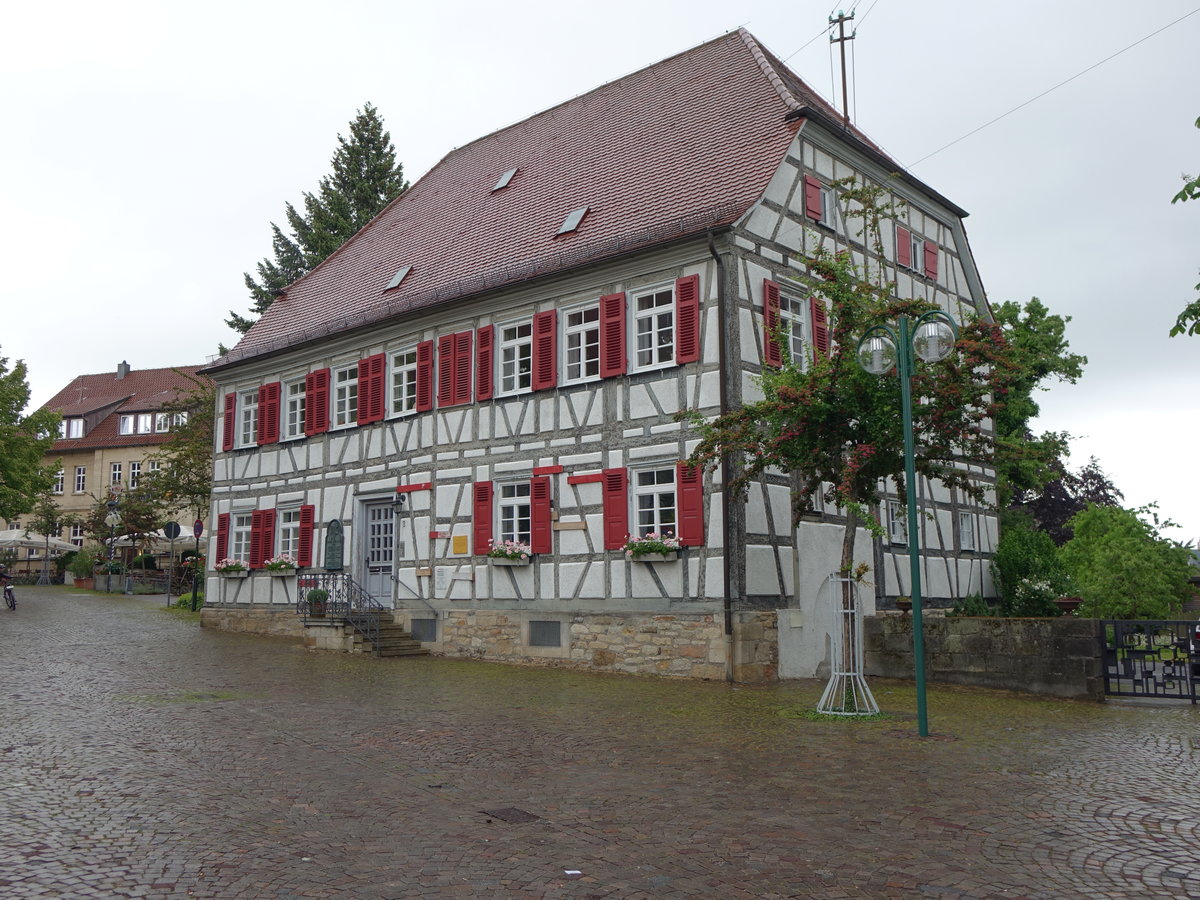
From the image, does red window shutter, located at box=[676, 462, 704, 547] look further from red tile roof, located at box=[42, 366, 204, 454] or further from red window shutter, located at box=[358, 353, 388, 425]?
red tile roof, located at box=[42, 366, 204, 454]

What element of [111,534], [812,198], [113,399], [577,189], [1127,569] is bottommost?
[1127,569]

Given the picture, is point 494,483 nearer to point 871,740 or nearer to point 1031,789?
point 871,740

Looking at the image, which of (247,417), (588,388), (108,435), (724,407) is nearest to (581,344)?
(588,388)

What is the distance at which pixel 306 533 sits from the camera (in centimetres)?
2312

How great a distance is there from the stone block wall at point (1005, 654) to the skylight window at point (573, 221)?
8505 mm

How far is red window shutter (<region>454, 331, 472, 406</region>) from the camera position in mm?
20281

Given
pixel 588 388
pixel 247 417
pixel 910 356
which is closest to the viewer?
pixel 910 356

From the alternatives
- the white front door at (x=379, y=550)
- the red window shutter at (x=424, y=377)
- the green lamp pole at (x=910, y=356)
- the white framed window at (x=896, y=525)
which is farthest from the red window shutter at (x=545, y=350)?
the green lamp pole at (x=910, y=356)

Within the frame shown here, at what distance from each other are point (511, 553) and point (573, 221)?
234 inches

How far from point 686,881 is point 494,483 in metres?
14.1

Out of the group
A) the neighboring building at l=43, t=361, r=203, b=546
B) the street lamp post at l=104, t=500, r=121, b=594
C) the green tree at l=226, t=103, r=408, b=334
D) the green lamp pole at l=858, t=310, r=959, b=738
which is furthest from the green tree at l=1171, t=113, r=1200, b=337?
the neighboring building at l=43, t=361, r=203, b=546

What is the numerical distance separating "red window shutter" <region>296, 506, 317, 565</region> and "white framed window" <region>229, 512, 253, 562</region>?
255 cm

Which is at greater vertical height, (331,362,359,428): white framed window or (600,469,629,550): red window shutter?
(331,362,359,428): white framed window

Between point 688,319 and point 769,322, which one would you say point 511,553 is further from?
point 769,322
